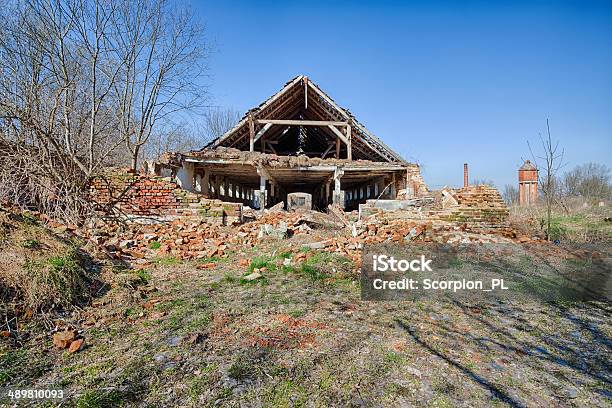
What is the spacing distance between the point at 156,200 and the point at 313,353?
7664mm

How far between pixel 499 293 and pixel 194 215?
7.29m

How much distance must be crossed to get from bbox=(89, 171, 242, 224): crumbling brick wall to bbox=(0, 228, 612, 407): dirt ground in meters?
4.60

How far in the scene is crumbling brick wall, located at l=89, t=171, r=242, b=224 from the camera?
8.78 metres

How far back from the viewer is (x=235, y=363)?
253 centimetres

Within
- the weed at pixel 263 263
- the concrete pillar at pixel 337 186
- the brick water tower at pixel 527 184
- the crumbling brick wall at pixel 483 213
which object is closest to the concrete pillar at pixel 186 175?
the concrete pillar at pixel 337 186

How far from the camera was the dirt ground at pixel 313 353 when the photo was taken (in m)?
2.17

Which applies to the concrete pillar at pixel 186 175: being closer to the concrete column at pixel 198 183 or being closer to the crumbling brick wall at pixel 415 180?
the concrete column at pixel 198 183

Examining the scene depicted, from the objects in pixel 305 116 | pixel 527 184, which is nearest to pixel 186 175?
A: pixel 305 116

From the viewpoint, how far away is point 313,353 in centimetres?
271

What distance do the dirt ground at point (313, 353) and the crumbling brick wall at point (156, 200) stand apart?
15.1 ft

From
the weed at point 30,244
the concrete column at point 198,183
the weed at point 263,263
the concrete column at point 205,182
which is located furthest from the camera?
the concrete column at point 205,182

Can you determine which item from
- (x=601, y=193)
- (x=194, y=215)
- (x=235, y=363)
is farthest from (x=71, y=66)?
(x=601, y=193)

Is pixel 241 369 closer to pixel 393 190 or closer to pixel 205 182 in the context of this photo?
pixel 205 182

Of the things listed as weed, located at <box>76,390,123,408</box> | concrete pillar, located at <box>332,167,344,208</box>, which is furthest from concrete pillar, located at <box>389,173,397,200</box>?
weed, located at <box>76,390,123,408</box>
